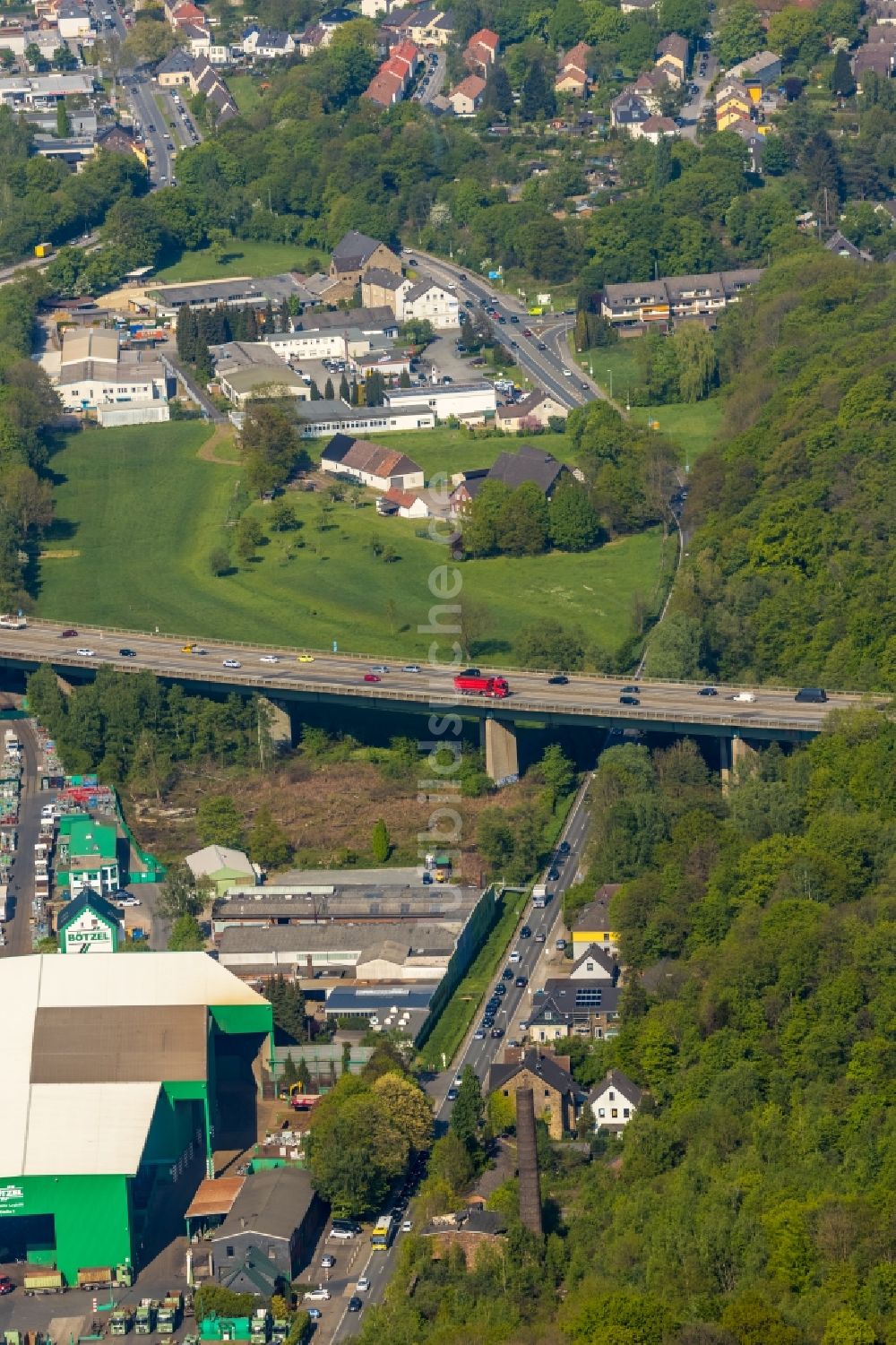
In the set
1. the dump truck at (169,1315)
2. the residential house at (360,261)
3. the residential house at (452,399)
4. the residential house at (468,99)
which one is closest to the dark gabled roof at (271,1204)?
the dump truck at (169,1315)

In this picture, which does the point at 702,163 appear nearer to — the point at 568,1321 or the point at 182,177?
the point at 182,177

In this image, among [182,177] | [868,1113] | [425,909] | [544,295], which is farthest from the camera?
[182,177]

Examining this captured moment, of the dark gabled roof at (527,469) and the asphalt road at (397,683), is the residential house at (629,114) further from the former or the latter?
the asphalt road at (397,683)

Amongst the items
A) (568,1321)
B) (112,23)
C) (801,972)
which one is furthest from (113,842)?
(112,23)

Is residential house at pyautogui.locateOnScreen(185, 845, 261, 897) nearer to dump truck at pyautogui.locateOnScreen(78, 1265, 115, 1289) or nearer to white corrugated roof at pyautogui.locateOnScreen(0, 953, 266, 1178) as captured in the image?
white corrugated roof at pyautogui.locateOnScreen(0, 953, 266, 1178)

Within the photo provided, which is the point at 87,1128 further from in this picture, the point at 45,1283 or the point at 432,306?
the point at 432,306

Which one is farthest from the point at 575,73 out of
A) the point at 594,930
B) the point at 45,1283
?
the point at 45,1283

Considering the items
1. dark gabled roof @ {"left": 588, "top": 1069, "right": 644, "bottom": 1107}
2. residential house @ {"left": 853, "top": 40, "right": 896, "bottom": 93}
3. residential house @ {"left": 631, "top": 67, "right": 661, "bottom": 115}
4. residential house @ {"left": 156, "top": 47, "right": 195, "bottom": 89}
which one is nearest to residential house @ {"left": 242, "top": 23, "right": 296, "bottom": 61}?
residential house @ {"left": 156, "top": 47, "right": 195, "bottom": 89}
